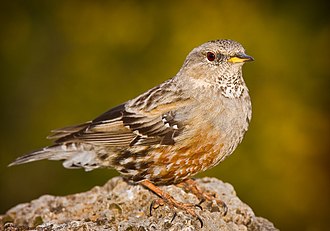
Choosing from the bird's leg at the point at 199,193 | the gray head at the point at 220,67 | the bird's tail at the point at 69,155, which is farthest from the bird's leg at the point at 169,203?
the gray head at the point at 220,67

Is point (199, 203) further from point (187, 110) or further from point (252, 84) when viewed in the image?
point (252, 84)

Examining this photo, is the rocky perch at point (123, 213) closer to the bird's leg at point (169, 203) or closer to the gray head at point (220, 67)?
the bird's leg at point (169, 203)

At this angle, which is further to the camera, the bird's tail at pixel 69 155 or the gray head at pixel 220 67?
the bird's tail at pixel 69 155

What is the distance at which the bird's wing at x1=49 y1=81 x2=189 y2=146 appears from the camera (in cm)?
722

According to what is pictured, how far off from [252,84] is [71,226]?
15.7 ft

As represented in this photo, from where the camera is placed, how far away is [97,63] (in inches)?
449

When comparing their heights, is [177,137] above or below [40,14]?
below

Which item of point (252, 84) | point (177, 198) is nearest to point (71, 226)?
point (177, 198)

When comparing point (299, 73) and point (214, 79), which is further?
point (299, 73)

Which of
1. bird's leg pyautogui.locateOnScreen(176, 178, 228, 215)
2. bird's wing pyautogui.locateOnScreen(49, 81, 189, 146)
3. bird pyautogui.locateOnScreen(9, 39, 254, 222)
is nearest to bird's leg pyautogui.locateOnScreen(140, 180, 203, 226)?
bird pyautogui.locateOnScreen(9, 39, 254, 222)

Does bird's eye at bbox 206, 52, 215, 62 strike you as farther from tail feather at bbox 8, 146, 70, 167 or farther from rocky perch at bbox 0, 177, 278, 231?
tail feather at bbox 8, 146, 70, 167

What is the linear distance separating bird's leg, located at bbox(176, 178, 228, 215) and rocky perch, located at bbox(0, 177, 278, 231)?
5 cm

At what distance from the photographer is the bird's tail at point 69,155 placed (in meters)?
7.70

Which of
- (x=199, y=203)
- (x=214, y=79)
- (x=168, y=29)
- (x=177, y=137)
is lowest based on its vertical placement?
(x=199, y=203)
